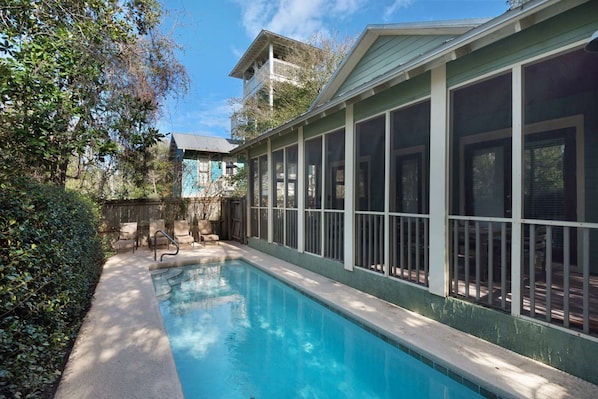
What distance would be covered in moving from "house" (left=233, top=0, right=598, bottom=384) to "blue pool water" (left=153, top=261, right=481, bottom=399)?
98 cm

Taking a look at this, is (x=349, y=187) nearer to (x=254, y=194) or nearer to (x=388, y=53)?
(x=388, y=53)

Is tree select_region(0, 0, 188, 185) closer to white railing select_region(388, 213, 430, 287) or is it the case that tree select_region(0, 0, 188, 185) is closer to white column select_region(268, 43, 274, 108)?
white railing select_region(388, 213, 430, 287)

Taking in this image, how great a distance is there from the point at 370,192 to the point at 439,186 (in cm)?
201

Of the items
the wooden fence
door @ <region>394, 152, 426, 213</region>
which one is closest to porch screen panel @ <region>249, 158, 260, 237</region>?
the wooden fence

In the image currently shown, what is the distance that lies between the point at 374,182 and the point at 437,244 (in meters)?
2.04

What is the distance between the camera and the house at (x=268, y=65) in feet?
49.4

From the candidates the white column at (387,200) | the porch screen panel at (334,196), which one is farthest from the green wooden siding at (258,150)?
the white column at (387,200)

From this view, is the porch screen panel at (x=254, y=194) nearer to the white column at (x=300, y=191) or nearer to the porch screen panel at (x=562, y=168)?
the white column at (x=300, y=191)

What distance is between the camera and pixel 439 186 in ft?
12.6

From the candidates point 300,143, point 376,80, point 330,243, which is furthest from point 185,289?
point 376,80

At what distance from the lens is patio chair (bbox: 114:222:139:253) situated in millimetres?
8883

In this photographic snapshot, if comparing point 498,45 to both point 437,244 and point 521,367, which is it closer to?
point 437,244

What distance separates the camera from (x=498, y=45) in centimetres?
322

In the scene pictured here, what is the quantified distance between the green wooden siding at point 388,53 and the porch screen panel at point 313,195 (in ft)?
6.12
